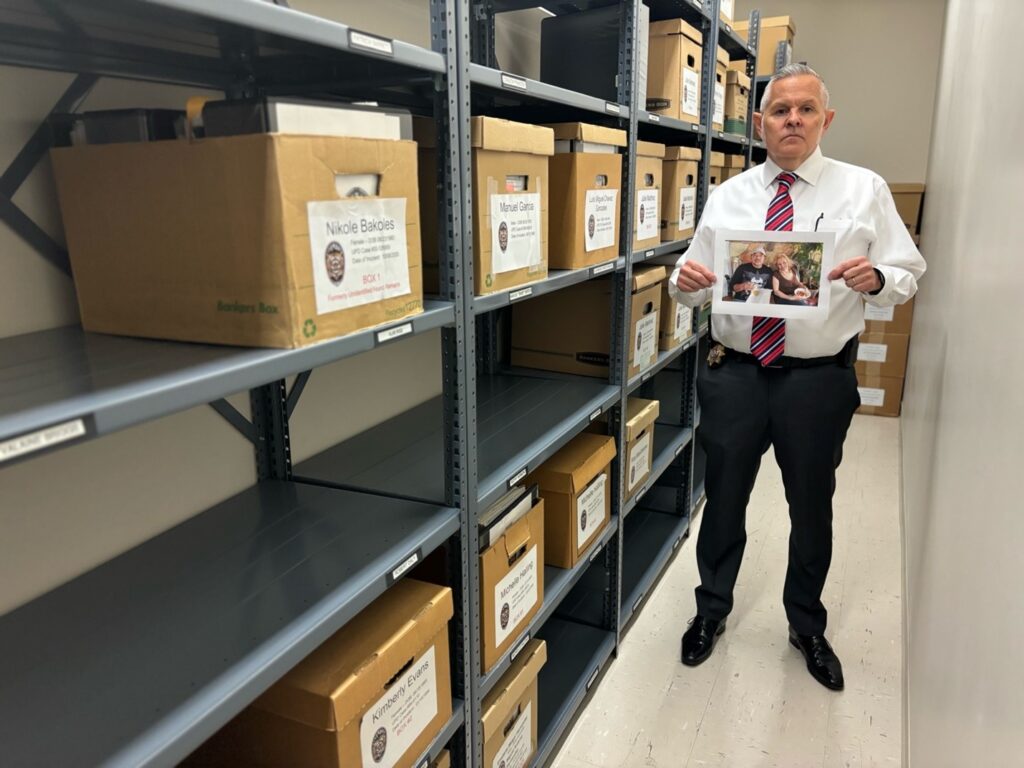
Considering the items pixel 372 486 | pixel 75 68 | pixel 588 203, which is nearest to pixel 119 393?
pixel 75 68

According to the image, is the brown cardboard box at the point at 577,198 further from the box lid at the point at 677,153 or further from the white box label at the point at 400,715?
the white box label at the point at 400,715

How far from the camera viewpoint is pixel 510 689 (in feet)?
5.47

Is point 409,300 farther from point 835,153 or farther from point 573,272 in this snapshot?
point 835,153

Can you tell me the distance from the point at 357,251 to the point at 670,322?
1908 mm

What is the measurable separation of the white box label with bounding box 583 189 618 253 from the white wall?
909 millimetres

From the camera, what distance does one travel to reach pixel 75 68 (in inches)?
46.7

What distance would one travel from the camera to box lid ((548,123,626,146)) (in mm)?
1838

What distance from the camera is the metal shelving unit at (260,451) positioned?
87 cm

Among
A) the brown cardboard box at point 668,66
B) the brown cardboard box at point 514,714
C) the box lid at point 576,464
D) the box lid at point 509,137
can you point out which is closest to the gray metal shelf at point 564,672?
the brown cardboard box at point 514,714

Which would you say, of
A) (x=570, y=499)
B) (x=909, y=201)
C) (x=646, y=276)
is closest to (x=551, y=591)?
(x=570, y=499)

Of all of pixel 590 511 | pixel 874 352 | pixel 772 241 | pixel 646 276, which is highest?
pixel 772 241

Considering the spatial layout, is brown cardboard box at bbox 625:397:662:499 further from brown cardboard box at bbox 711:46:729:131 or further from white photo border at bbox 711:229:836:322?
brown cardboard box at bbox 711:46:729:131

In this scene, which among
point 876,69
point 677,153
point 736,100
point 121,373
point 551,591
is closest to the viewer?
point 121,373

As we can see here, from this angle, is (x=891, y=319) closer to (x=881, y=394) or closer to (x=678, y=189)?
(x=881, y=394)
